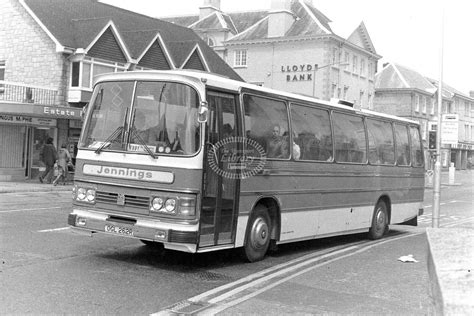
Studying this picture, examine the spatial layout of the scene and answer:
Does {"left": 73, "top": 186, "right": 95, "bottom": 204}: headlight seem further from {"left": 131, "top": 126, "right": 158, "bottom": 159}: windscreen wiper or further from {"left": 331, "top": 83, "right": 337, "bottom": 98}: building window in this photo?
{"left": 331, "top": 83, "right": 337, "bottom": 98}: building window

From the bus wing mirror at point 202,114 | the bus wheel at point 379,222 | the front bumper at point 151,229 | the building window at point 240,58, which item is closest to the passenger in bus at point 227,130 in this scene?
the bus wing mirror at point 202,114

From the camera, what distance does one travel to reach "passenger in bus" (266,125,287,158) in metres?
8.95

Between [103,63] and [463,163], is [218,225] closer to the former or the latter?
[103,63]

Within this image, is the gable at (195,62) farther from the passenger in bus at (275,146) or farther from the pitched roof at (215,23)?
the passenger in bus at (275,146)

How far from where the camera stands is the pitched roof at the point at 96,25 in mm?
29688

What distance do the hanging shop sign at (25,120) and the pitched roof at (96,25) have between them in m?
4.25

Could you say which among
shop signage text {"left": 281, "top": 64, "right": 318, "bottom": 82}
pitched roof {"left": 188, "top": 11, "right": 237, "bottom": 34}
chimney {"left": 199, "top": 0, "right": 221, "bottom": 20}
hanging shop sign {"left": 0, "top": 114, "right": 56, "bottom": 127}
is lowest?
hanging shop sign {"left": 0, "top": 114, "right": 56, "bottom": 127}

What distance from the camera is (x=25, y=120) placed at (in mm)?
26188

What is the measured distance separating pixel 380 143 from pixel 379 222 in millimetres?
1822

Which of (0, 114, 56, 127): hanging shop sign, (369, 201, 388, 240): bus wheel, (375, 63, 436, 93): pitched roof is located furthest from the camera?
(375, 63, 436, 93): pitched roof

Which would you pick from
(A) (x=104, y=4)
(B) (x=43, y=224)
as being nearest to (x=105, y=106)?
(B) (x=43, y=224)

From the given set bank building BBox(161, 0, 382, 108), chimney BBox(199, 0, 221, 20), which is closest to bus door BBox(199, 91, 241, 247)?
bank building BBox(161, 0, 382, 108)

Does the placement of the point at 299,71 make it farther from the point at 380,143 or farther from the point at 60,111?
the point at 380,143

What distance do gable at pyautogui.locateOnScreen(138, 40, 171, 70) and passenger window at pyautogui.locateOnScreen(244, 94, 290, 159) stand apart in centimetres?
2502
